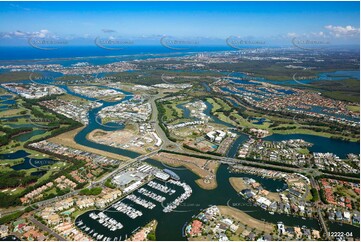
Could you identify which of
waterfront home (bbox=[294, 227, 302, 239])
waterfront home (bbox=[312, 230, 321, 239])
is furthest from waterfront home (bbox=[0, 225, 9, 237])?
waterfront home (bbox=[312, 230, 321, 239])

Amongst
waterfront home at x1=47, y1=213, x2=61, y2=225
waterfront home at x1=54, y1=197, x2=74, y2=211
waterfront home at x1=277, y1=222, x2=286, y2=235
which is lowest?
waterfront home at x1=277, y1=222, x2=286, y2=235

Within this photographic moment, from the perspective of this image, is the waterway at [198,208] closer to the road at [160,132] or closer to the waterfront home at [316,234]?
the waterfront home at [316,234]

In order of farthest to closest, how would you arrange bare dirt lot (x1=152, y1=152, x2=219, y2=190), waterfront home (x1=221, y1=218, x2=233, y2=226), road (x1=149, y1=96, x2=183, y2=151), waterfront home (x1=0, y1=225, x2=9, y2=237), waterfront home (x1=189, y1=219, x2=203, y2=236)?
1. road (x1=149, y1=96, x2=183, y2=151)
2. bare dirt lot (x1=152, y1=152, x2=219, y2=190)
3. waterfront home (x1=221, y1=218, x2=233, y2=226)
4. waterfront home (x1=189, y1=219, x2=203, y2=236)
5. waterfront home (x1=0, y1=225, x2=9, y2=237)

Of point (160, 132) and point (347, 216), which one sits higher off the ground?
point (160, 132)

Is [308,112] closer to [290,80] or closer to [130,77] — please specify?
[290,80]

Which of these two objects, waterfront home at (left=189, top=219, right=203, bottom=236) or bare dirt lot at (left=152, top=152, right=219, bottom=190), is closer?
waterfront home at (left=189, top=219, right=203, bottom=236)

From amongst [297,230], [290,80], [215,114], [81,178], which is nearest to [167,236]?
[297,230]

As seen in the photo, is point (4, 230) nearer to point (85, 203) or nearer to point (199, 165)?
point (85, 203)

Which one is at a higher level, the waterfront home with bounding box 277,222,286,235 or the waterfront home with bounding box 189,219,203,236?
the waterfront home with bounding box 189,219,203,236

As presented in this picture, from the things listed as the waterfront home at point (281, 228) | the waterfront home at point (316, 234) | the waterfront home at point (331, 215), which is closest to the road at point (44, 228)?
the waterfront home at point (281, 228)

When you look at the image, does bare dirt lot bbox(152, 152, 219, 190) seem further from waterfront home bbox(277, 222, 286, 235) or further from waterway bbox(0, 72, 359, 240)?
waterfront home bbox(277, 222, 286, 235)

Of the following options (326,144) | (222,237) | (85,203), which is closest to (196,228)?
(222,237)

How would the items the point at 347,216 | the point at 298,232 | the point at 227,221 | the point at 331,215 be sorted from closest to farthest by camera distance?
the point at 298,232 < the point at 227,221 < the point at 347,216 < the point at 331,215
